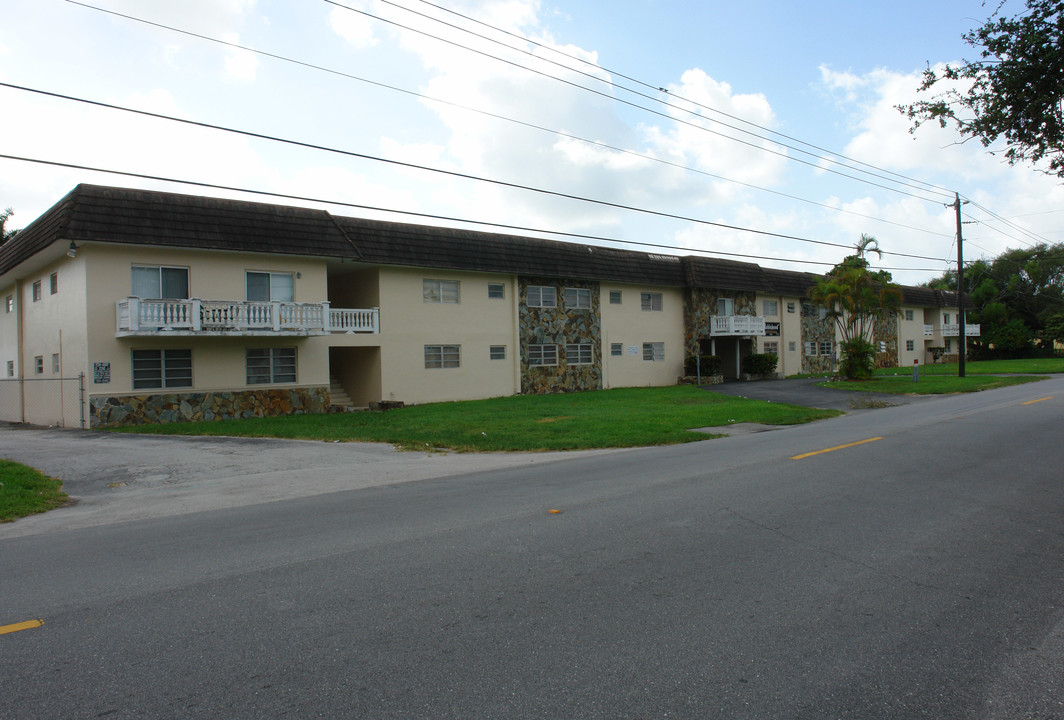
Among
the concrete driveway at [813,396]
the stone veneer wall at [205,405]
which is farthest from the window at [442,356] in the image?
the concrete driveway at [813,396]

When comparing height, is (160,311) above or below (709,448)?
above

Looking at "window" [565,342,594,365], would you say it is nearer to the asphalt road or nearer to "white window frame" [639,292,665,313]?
"white window frame" [639,292,665,313]

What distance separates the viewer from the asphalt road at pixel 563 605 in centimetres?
357

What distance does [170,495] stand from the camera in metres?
10.4

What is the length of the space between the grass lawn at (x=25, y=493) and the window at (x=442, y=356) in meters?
16.9

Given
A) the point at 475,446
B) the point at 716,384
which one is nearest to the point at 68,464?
the point at 475,446

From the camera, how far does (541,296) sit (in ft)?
105

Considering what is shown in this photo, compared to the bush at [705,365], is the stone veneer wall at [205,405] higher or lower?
lower

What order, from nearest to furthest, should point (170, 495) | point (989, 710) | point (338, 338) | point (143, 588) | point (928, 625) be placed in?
1. point (989, 710)
2. point (928, 625)
3. point (143, 588)
4. point (170, 495)
5. point (338, 338)

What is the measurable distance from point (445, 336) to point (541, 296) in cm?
566

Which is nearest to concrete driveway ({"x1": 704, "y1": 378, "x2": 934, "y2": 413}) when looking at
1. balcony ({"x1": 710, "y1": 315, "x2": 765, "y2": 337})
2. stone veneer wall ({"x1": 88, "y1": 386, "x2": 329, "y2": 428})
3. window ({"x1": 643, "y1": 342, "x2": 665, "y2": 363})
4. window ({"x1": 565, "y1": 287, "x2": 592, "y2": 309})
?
window ({"x1": 643, "y1": 342, "x2": 665, "y2": 363})

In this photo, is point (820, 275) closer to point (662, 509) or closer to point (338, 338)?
point (338, 338)

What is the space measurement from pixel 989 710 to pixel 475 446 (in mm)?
12271

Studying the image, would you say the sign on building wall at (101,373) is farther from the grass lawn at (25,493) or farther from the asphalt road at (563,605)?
the asphalt road at (563,605)
